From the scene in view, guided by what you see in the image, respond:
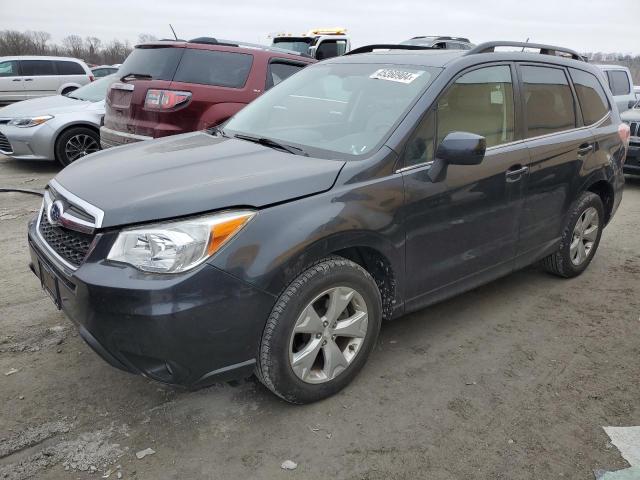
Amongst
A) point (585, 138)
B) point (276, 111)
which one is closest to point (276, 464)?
point (276, 111)

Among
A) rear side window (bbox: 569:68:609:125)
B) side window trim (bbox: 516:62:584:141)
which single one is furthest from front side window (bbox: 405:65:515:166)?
rear side window (bbox: 569:68:609:125)

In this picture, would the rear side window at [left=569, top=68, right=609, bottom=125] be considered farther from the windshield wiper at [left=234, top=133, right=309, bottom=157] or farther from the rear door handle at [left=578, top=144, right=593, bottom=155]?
the windshield wiper at [left=234, top=133, right=309, bottom=157]

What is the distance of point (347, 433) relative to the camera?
2.64m

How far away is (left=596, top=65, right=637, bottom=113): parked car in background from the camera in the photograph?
1173cm

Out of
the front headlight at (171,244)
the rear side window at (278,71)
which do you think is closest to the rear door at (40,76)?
the rear side window at (278,71)

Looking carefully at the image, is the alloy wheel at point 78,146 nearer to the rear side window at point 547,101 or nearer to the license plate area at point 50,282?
the license plate area at point 50,282

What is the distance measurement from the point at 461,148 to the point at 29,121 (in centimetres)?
745

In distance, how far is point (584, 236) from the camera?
4.53 meters

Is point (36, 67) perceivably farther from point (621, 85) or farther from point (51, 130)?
point (621, 85)

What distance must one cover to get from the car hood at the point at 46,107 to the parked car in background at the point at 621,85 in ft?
34.1

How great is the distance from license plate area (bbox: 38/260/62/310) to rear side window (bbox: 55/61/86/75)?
15171 millimetres

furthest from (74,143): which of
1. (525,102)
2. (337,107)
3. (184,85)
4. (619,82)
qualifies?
(619,82)

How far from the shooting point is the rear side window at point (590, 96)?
4.29 m

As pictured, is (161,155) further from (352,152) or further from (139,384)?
(139,384)
